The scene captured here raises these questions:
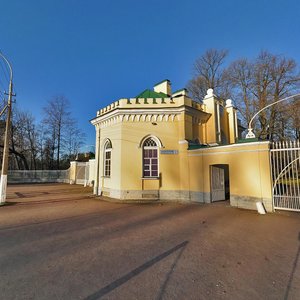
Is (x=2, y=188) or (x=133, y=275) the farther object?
(x=2, y=188)

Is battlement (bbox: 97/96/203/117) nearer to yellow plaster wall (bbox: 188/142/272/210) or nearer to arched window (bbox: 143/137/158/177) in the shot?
arched window (bbox: 143/137/158/177)

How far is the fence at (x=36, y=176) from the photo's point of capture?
27.0 m

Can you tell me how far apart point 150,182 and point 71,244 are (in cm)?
704

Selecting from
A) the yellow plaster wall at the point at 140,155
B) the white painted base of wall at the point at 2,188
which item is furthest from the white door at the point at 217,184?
the white painted base of wall at the point at 2,188

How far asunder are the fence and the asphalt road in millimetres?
21489

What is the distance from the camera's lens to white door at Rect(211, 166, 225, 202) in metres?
11.1

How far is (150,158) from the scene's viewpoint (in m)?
12.1

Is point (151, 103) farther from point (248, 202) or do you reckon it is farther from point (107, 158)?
point (248, 202)

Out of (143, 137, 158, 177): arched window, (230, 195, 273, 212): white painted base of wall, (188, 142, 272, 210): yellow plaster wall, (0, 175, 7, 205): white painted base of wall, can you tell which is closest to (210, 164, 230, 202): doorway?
(188, 142, 272, 210): yellow plaster wall

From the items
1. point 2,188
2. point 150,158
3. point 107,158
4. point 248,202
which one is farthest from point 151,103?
point 2,188

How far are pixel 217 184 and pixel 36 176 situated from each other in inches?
1041

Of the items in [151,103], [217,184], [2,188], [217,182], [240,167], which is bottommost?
[2,188]

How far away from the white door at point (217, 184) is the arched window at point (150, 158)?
3.36 m

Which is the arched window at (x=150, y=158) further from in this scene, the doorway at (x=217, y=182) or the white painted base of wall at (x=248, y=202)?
the white painted base of wall at (x=248, y=202)
